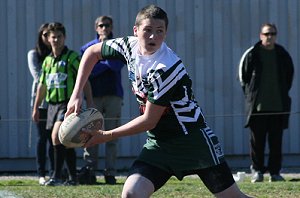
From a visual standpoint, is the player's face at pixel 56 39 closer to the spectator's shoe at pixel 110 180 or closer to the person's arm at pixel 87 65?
the spectator's shoe at pixel 110 180

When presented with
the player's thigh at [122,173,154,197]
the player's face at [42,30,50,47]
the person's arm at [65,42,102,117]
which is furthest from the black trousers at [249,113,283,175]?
the player's thigh at [122,173,154,197]

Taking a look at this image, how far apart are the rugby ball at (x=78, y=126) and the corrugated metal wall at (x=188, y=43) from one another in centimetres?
795

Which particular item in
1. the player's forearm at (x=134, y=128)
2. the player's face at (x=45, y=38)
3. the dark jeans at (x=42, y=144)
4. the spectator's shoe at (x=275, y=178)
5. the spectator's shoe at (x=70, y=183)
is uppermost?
the player's face at (x=45, y=38)

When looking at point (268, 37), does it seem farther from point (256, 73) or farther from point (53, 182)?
point (53, 182)

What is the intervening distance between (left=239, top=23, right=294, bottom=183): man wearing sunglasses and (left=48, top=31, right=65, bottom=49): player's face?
8.50 feet

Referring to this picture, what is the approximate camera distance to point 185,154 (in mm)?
7406

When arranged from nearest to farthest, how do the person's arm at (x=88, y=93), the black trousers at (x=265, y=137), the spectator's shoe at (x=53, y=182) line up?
the person's arm at (x=88, y=93) < the spectator's shoe at (x=53, y=182) < the black trousers at (x=265, y=137)

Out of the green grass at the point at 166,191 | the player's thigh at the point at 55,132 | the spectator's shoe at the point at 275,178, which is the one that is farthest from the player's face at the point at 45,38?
the spectator's shoe at the point at 275,178

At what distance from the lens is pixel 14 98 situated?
15.4 meters

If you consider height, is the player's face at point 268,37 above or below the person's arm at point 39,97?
above

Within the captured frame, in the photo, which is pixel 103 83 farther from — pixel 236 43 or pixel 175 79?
pixel 175 79

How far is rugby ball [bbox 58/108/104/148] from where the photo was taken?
23.8 ft

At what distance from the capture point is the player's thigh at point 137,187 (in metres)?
7.13

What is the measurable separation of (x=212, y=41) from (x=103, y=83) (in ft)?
10.3
